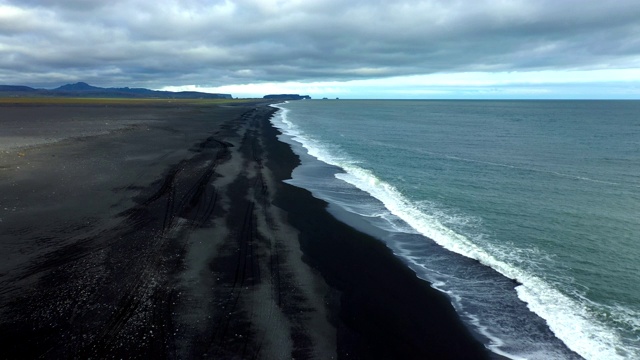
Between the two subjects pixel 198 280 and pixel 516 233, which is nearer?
pixel 198 280

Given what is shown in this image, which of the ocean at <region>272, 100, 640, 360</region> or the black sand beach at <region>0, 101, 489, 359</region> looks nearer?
the black sand beach at <region>0, 101, 489, 359</region>

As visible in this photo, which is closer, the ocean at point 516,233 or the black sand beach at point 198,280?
the black sand beach at point 198,280

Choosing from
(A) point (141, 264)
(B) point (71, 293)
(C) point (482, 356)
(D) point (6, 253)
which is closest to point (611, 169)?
(C) point (482, 356)

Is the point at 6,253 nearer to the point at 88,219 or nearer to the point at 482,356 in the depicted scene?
the point at 88,219
